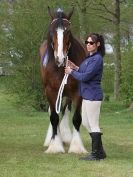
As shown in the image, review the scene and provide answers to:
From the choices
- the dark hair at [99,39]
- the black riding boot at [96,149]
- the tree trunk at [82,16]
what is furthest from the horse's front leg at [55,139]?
the tree trunk at [82,16]

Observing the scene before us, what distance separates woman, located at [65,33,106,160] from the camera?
7488 millimetres

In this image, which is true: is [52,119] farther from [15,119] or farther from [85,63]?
[15,119]

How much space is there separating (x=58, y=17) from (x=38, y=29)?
9.65 m

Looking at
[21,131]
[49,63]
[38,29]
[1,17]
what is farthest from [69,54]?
[1,17]

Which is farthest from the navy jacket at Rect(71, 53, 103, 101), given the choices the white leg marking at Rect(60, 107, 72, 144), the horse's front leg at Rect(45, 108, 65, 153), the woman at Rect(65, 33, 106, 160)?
Result: the white leg marking at Rect(60, 107, 72, 144)

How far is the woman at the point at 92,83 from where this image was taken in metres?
7.49

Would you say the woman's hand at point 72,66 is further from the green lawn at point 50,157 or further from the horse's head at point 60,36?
the green lawn at point 50,157

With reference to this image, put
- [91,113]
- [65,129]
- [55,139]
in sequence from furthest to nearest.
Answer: [65,129], [55,139], [91,113]

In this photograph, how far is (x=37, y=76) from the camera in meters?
18.3

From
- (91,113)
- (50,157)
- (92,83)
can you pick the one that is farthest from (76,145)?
(92,83)

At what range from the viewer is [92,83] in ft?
24.8

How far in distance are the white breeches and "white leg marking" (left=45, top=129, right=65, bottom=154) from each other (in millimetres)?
853

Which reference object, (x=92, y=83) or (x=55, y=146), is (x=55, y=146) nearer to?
(x=55, y=146)

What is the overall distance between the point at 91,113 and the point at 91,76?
56cm
